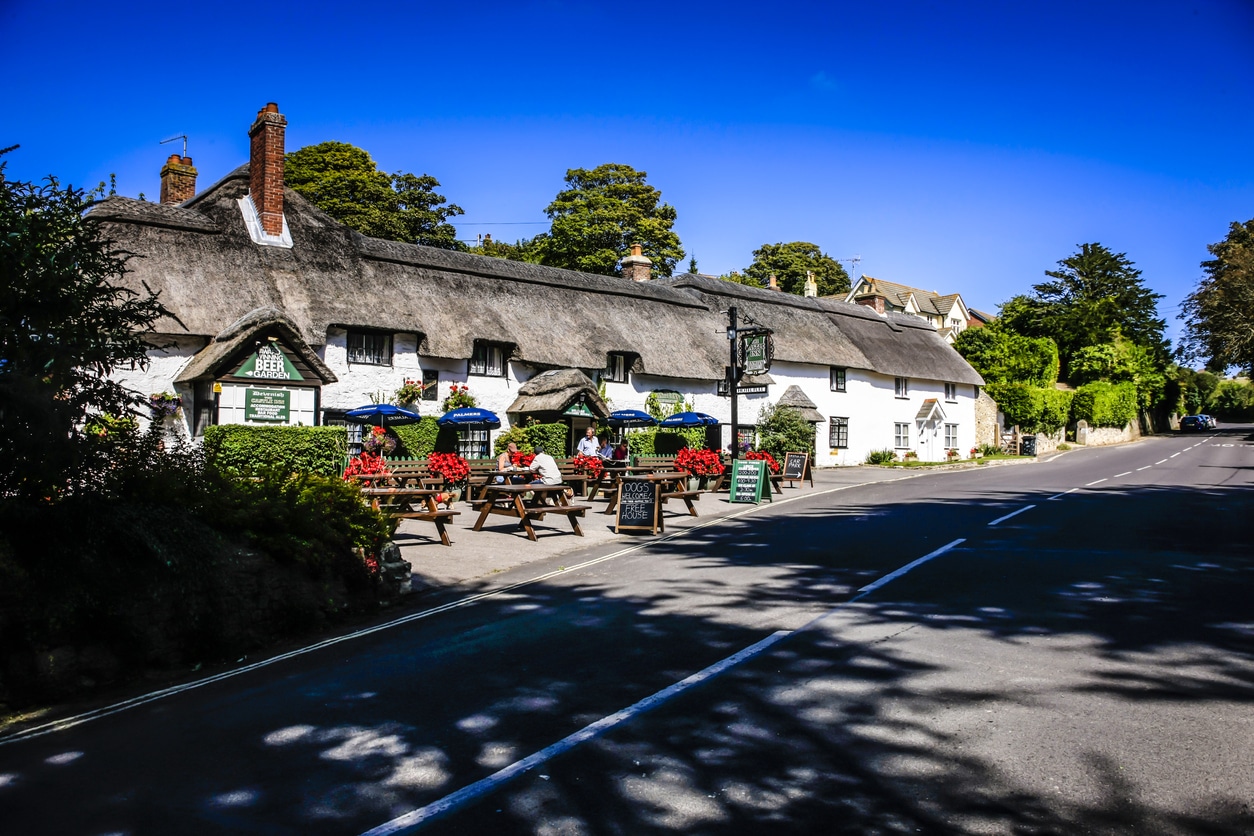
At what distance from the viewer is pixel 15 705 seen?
6242 millimetres

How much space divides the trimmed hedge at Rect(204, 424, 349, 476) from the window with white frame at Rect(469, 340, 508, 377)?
7.14 metres

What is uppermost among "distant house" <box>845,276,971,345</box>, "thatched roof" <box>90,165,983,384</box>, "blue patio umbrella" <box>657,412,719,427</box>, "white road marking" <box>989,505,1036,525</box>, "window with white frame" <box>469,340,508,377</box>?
"distant house" <box>845,276,971,345</box>

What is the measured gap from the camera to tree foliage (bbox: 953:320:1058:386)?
2281 inches

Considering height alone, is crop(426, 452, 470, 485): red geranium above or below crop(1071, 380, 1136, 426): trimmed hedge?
below

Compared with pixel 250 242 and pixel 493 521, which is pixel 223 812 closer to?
pixel 493 521

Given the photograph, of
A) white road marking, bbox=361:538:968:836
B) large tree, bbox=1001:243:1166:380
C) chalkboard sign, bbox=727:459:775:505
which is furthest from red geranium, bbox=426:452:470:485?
large tree, bbox=1001:243:1166:380

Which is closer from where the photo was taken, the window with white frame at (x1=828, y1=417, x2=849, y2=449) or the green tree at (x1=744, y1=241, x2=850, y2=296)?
the window with white frame at (x1=828, y1=417, x2=849, y2=449)

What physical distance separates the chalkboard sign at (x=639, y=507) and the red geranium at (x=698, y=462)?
27.9 feet

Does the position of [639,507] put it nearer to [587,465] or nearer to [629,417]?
[587,465]

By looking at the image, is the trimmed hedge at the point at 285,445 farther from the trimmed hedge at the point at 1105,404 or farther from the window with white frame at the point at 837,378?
the trimmed hedge at the point at 1105,404

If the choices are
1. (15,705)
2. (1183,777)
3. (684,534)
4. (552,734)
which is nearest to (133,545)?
(15,705)

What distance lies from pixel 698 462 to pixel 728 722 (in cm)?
1908

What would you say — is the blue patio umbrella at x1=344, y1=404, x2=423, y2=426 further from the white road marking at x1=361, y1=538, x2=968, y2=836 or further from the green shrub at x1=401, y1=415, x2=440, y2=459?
the white road marking at x1=361, y1=538, x2=968, y2=836

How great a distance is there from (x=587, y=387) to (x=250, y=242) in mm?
10217
